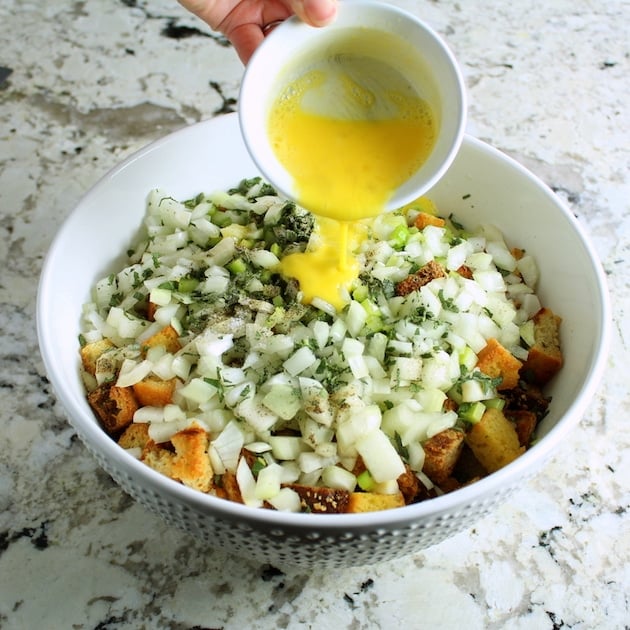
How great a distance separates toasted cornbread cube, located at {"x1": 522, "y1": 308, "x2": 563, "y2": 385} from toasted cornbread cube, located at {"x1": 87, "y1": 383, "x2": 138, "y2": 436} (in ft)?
3.84

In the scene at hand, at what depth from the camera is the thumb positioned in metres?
2.08

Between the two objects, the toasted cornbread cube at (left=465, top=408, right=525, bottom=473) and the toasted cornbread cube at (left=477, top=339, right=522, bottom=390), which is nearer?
the toasted cornbread cube at (left=465, top=408, right=525, bottom=473)

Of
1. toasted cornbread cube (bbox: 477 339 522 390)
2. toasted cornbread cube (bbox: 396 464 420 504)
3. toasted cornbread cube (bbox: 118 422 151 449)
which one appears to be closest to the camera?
toasted cornbread cube (bbox: 396 464 420 504)

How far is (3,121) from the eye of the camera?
11.2ft

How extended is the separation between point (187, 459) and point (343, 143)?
947 mm

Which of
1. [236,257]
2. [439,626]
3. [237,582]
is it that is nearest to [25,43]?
[236,257]

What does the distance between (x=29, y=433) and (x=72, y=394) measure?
0.68 meters

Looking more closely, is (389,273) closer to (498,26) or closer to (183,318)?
(183,318)

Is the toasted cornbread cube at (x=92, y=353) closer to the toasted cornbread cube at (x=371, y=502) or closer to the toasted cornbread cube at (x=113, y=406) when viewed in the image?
the toasted cornbread cube at (x=113, y=406)

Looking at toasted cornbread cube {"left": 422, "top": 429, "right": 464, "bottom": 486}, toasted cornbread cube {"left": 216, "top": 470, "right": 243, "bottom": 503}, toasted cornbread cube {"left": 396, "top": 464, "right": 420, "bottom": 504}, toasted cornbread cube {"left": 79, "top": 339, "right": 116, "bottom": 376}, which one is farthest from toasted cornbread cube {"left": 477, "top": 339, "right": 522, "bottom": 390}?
toasted cornbread cube {"left": 79, "top": 339, "right": 116, "bottom": 376}

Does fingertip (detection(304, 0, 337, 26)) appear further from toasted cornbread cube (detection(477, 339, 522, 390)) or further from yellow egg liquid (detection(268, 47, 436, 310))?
toasted cornbread cube (detection(477, 339, 522, 390))

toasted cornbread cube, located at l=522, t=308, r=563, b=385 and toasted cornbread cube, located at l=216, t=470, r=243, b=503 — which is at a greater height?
toasted cornbread cube, located at l=522, t=308, r=563, b=385

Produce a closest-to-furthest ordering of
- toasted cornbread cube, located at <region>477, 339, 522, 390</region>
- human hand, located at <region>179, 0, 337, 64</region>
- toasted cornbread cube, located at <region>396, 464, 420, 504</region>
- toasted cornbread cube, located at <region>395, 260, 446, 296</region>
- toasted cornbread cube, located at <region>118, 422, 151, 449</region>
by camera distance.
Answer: toasted cornbread cube, located at <region>396, 464, 420, 504</region>, toasted cornbread cube, located at <region>118, 422, 151, 449</region>, toasted cornbread cube, located at <region>477, 339, 522, 390</region>, toasted cornbread cube, located at <region>395, 260, 446, 296</region>, human hand, located at <region>179, 0, 337, 64</region>

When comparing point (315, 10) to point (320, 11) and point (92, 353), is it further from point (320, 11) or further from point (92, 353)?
Result: point (92, 353)
